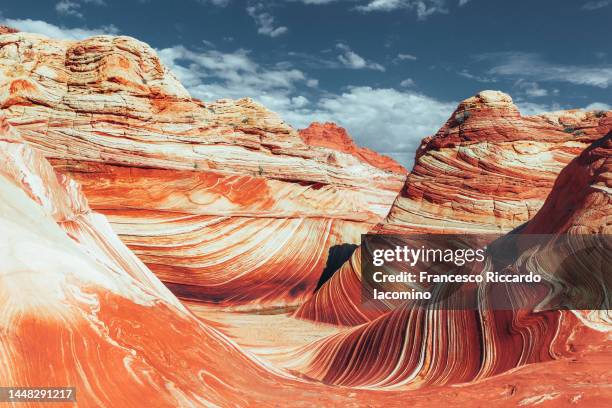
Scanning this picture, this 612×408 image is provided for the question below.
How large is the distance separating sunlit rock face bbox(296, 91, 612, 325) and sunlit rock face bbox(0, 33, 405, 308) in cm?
187

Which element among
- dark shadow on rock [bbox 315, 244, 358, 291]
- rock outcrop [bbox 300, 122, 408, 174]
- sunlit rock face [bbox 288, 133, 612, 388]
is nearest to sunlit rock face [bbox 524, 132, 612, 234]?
sunlit rock face [bbox 288, 133, 612, 388]

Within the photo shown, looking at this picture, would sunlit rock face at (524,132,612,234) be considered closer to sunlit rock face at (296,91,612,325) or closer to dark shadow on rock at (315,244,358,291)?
sunlit rock face at (296,91,612,325)

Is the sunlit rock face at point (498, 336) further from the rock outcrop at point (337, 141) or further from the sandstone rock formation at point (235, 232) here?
the rock outcrop at point (337, 141)

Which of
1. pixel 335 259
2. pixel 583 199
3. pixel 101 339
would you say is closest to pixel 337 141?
pixel 335 259

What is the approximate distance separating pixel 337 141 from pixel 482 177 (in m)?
50.8

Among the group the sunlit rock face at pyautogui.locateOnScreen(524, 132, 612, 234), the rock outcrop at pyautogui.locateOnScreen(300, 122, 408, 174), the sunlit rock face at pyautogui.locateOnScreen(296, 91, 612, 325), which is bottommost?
the sunlit rock face at pyautogui.locateOnScreen(524, 132, 612, 234)

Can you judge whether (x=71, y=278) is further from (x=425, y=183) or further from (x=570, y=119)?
(x=570, y=119)

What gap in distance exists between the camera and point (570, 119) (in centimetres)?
1238

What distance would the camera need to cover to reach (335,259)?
13.4 meters

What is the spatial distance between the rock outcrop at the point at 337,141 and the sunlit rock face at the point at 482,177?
42.1 metres

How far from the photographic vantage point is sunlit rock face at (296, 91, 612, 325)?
1101 cm

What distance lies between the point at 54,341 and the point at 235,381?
1304mm

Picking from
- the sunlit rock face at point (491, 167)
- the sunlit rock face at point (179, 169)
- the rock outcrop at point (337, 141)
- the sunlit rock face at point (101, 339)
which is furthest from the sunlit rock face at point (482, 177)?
the rock outcrop at point (337, 141)

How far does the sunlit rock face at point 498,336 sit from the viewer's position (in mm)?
3844
